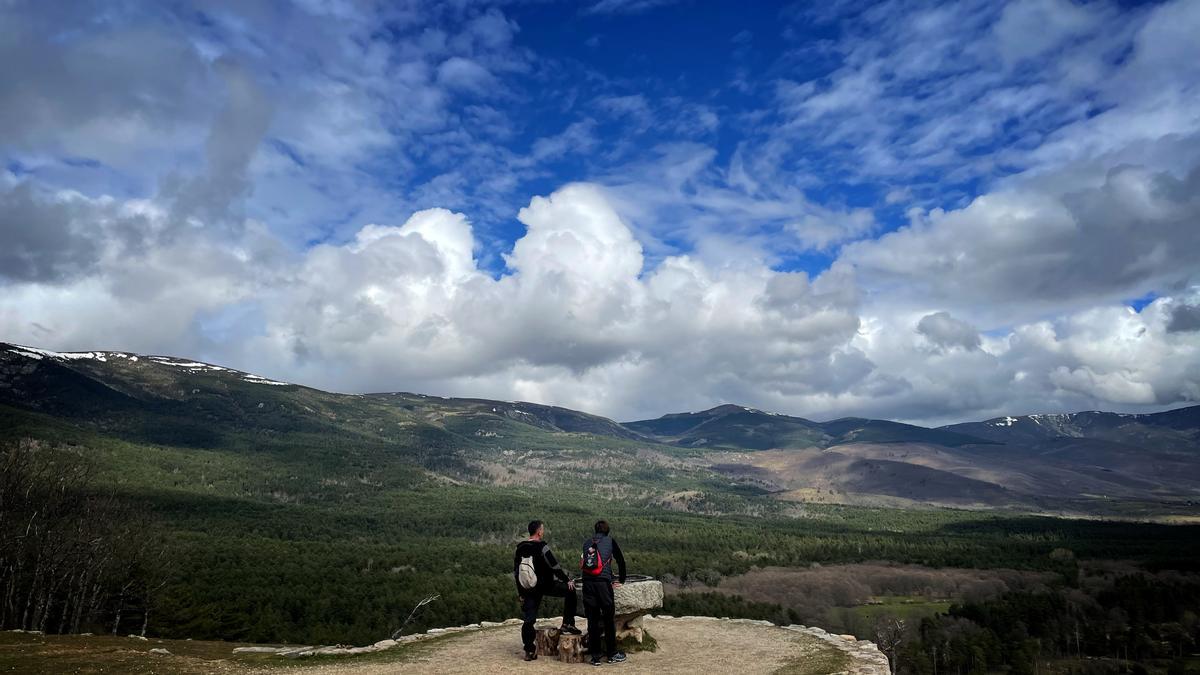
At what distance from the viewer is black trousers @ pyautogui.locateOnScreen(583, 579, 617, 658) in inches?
725

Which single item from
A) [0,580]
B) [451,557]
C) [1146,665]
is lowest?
[1146,665]

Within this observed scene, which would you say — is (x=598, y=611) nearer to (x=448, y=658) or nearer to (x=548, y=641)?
(x=548, y=641)

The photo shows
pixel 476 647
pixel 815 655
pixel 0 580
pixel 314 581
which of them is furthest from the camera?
pixel 314 581

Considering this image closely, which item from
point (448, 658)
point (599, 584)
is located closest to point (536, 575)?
point (599, 584)

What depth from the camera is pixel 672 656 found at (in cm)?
2112

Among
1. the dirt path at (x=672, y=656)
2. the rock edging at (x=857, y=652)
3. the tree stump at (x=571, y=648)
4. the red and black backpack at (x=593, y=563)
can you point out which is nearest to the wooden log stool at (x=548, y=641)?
the tree stump at (x=571, y=648)

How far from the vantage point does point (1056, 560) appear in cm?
16562

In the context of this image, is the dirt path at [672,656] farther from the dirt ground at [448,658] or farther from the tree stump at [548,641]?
the tree stump at [548,641]

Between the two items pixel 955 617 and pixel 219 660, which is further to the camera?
pixel 955 617

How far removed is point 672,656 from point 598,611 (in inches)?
163

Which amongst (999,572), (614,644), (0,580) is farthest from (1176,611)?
(0,580)

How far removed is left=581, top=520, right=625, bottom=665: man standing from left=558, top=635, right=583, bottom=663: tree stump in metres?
0.45

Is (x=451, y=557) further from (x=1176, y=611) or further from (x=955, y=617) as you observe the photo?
(x=1176, y=611)

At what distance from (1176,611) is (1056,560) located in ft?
161
